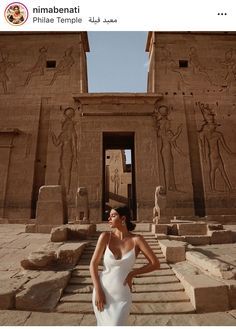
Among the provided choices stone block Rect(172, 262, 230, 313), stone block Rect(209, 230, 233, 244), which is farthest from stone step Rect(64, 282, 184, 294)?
stone block Rect(209, 230, 233, 244)

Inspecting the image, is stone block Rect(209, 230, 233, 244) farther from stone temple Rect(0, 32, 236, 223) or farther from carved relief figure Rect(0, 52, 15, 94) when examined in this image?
carved relief figure Rect(0, 52, 15, 94)

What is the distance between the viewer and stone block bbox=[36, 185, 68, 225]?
8406 mm

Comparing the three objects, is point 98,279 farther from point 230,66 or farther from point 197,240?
point 230,66

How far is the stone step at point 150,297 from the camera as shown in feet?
11.8

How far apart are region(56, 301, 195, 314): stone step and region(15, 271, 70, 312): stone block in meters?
0.16

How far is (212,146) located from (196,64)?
15.0 ft

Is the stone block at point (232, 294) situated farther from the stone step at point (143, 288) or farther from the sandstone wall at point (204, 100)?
the sandstone wall at point (204, 100)

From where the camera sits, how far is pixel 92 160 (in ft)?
41.1

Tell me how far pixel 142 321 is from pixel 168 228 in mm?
4438

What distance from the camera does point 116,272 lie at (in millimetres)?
1974

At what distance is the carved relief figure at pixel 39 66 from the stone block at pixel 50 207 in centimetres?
791
